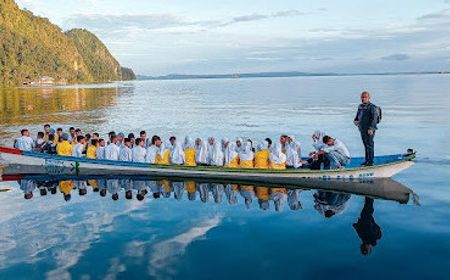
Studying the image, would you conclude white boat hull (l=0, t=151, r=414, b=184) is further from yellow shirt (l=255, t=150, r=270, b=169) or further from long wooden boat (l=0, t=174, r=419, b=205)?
yellow shirt (l=255, t=150, r=270, b=169)

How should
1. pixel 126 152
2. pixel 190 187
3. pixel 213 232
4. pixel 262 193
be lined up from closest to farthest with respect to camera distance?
pixel 213 232 < pixel 262 193 < pixel 190 187 < pixel 126 152

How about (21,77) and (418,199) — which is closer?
(418,199)

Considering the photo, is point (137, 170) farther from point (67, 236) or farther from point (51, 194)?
point (67, 236)

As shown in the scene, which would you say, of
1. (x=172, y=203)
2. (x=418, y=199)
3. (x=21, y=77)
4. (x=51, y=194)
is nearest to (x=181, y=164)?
(x=172, y=203)

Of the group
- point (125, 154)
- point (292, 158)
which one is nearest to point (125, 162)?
point (125, 154)

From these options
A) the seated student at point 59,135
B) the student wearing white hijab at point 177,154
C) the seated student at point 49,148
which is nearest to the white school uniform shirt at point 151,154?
the student wearing white hijab at point 177,154

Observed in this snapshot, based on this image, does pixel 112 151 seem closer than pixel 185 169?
No

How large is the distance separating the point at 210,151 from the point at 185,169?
1.62 metres

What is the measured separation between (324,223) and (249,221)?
8.82 feet

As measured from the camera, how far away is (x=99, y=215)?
61.2ft

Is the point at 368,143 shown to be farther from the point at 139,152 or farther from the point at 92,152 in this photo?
the point at 92,152

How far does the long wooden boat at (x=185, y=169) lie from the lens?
72.0 feet

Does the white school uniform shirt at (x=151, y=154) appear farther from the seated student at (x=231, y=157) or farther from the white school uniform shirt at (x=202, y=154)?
the seated student at (x=231, y=157)

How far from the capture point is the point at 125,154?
988 inches
